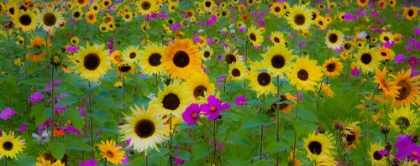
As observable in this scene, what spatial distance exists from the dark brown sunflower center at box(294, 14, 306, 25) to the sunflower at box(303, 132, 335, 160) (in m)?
1.97

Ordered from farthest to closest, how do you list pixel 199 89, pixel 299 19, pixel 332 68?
pixel 299 19
pixel 332 68
pixel 199 89

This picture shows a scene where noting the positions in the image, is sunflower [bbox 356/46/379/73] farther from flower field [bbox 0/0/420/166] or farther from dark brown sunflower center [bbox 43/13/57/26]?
dark brown sunflower center [bbox 43/13/57/26]

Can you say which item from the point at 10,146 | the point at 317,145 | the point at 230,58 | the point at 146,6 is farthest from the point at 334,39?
the point at 10,146

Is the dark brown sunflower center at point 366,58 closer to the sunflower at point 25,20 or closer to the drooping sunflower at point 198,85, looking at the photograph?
the drooping sunflower at point 198,85

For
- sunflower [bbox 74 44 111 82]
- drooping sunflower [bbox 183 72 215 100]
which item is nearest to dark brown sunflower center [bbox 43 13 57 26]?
sunflower [bbox 74 44 111 82]

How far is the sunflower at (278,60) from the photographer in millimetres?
2211

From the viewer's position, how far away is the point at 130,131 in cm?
188

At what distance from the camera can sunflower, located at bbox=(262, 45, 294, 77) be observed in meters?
2.21

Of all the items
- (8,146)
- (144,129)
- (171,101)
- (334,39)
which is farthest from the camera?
(334,39)

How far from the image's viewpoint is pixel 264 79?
2.40 m

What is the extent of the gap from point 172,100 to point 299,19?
8.15ft

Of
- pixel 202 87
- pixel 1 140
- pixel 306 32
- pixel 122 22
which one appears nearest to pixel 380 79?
pixel 202 87

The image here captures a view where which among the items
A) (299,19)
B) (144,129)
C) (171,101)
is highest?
(299,19)

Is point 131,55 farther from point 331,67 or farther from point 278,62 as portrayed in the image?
point 331,67
